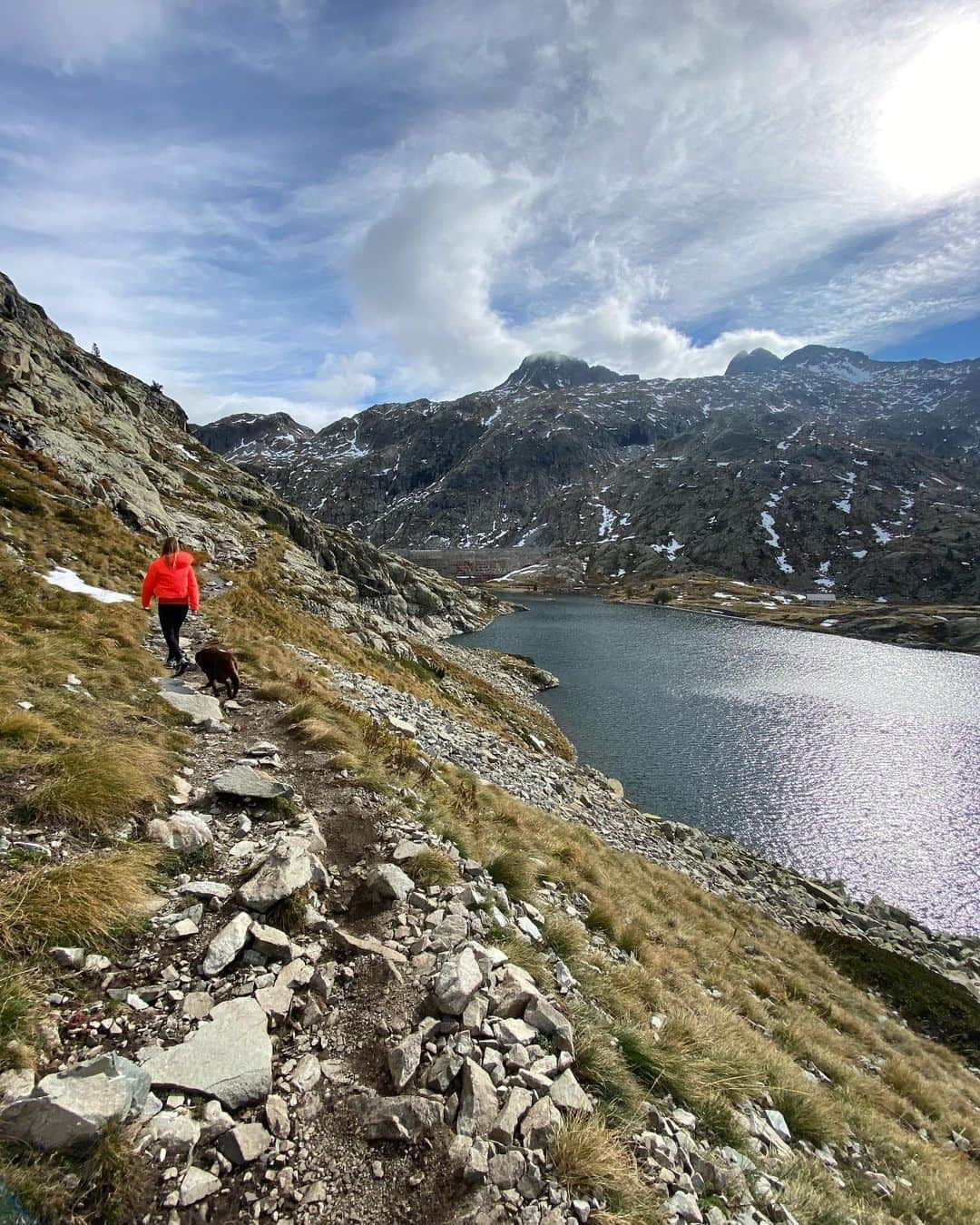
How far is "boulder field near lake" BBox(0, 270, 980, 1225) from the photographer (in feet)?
12.6

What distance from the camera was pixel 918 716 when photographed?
62.2 meters

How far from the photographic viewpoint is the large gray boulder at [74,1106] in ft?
11.0

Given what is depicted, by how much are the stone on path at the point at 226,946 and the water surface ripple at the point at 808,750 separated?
36863mm

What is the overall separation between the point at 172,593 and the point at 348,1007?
12.3 meters

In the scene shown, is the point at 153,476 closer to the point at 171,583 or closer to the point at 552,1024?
the point at 171,583

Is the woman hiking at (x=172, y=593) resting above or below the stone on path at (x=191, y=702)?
above

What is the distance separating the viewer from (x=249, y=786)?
8555mm

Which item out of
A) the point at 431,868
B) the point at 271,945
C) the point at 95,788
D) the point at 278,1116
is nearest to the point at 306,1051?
the point at 278,1116

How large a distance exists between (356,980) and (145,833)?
11.2 feet

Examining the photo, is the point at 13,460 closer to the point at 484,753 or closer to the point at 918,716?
the point at 484,753

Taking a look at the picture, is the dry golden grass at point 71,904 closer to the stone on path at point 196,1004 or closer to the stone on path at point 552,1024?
the stone on path at point 196,1004

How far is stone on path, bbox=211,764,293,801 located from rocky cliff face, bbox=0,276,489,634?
3212cm

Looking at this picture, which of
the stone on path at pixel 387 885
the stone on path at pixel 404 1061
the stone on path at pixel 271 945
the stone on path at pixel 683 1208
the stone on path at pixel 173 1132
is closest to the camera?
the stone on path at pixel 173 1132

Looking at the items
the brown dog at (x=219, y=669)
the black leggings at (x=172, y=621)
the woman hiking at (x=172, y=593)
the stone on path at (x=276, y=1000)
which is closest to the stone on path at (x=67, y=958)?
the stone on path at (x=276, y=1000)
